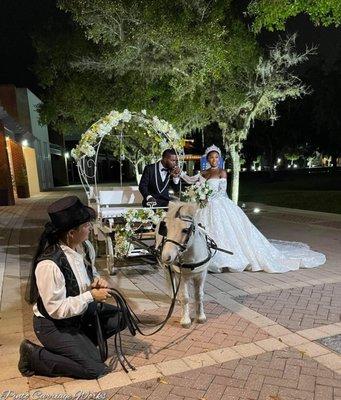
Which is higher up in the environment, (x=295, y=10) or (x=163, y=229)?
(x=295, y=10)

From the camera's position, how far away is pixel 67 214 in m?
3.18

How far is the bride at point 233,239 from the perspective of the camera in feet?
22.6

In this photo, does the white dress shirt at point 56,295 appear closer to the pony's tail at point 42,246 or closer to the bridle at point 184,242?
the pony's tail at point 42,246

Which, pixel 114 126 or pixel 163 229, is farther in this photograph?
pixel 114 126

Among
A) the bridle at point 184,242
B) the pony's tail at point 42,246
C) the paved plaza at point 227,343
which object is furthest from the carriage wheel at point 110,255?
the pony's tail at point 42,246

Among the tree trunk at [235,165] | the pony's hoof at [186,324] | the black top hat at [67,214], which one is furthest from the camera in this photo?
the tree trunk at [235,165]

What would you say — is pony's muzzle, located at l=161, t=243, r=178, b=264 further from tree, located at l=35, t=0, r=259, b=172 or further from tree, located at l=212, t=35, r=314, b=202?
tree, located at l=212, t=35, r=314, b=202

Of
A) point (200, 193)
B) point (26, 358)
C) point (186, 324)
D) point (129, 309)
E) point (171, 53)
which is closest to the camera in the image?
point (26, 358)

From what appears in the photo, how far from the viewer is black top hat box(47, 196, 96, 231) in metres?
3.17

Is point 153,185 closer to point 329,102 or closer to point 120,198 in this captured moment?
point 120,198

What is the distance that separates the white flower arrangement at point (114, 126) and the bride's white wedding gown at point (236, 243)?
6.04 ft

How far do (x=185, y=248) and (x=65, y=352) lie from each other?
1.56 meters

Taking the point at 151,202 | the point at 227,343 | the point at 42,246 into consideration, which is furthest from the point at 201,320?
the point at 151,202

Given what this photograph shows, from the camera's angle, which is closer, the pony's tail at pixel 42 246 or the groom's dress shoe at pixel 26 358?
the pony's tail at pixel 42 246
